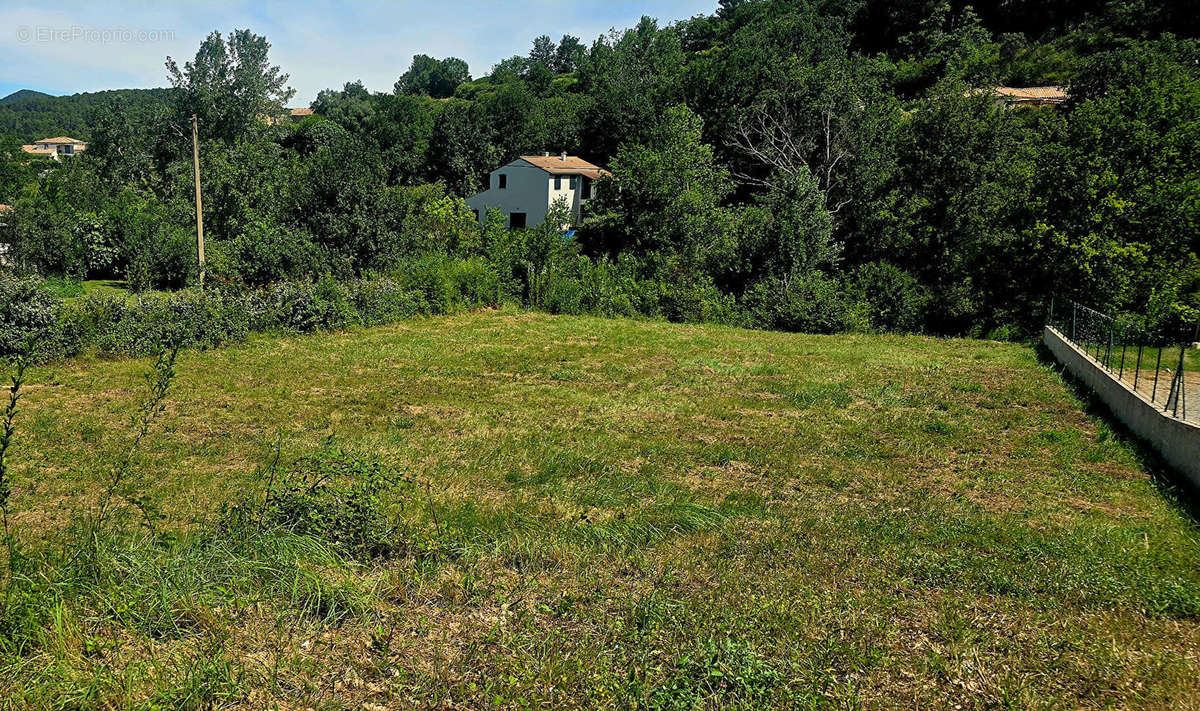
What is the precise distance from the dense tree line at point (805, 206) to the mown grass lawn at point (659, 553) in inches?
365

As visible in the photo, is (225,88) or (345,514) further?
(225,88)

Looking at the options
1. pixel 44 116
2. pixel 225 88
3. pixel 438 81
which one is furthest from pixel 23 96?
pixel 225 88

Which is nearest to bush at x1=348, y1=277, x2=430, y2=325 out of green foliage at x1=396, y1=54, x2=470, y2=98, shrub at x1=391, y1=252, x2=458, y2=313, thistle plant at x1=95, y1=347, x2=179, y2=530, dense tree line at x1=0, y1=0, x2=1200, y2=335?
shrub at x1=391, y1=252, x2=458, y2=313

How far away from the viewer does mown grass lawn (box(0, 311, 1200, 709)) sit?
349cm

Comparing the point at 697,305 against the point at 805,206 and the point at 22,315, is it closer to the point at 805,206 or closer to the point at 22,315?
the point at 805,206

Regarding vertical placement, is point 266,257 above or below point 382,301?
above

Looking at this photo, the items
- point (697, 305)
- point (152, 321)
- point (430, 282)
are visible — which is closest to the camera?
point (152, 321)

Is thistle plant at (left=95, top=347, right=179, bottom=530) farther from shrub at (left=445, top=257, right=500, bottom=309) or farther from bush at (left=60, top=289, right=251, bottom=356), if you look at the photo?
shrub at (left=445, top=257, right=500, bottom=309)

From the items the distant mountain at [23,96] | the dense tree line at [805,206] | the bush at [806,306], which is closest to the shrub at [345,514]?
the dense tree line at [805,206]

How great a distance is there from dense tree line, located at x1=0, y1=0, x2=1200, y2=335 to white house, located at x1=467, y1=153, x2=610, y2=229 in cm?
464

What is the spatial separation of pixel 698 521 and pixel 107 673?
3.88 metres

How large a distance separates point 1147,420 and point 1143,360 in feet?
10.3

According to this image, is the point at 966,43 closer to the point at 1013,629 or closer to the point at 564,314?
the point at 564,314

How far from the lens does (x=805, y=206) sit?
21906 millimetres
